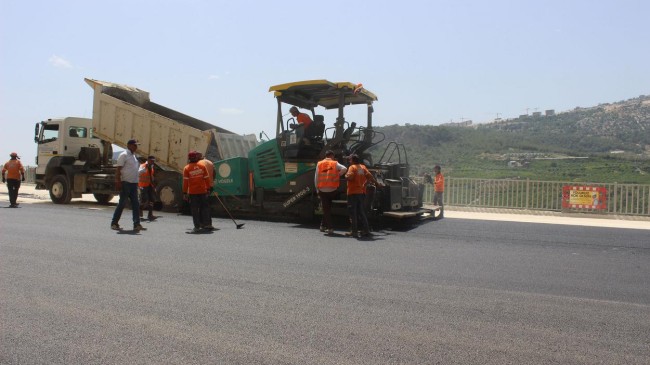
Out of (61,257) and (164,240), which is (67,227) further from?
(61,257)

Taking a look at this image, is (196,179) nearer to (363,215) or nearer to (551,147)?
(363,215)

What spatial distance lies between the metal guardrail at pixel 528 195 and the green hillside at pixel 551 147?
7.82 m

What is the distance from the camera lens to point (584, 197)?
634 inches

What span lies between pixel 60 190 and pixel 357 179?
392 inches

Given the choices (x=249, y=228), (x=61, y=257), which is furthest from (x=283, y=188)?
(x=61, y=257)

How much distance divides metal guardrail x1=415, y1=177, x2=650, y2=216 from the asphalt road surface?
724cm

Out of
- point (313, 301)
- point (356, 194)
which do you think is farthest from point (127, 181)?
point (313, 301)

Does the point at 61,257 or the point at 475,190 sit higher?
the point at 475,190

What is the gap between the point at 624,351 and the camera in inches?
156

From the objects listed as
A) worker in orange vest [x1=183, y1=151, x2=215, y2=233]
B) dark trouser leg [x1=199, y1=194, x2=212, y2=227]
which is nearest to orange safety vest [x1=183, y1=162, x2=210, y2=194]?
worker in orange vest [x1=183, y1=151, x2=215, y2=233]

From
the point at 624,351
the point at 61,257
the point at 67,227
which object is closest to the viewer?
the point at 624,351

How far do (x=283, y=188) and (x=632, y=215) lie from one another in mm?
9721

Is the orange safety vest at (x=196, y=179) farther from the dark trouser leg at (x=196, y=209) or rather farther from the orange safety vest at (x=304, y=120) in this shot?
the orange safety vest at (x=304, y=120)

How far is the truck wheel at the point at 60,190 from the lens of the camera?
16.1 metres
